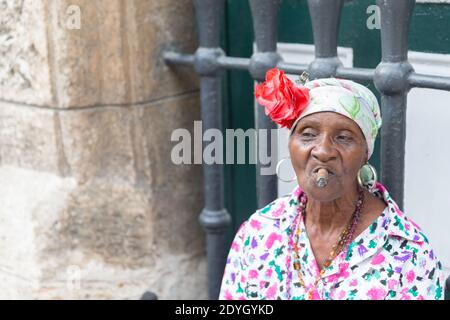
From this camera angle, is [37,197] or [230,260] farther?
[37,197]

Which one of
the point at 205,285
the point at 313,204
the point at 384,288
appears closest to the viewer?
the point at 384,288

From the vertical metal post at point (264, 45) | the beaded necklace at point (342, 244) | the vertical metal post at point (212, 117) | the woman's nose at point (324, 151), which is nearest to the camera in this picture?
the woman's nose at point (324, 151)

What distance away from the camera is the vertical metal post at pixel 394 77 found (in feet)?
7.47

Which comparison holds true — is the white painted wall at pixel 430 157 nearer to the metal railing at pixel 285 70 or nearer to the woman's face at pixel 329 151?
the metal railing at pixel 285 70

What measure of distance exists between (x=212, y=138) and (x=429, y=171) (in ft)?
2.42

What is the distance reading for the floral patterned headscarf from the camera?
2154 mm

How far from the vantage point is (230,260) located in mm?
2457

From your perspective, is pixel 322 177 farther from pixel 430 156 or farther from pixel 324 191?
pixel 430 156

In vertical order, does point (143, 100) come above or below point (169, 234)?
above

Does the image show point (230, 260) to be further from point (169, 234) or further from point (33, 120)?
point (33, 120)

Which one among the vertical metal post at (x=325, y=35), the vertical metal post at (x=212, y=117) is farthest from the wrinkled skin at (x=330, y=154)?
the vertical metal post at (x=212, y=117)

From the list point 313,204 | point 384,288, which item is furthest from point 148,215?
point 384,288

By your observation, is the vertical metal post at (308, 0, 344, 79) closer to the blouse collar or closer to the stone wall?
the blouse collar

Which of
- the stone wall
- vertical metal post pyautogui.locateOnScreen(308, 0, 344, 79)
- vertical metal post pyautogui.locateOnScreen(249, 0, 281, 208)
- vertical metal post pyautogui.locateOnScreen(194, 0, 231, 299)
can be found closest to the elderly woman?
vertical metal post pyautogui.locateOnScreen(308, 0, 344, 79)
